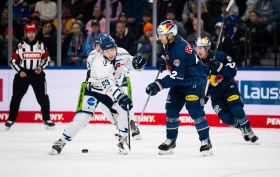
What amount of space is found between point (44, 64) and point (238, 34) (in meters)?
3.35

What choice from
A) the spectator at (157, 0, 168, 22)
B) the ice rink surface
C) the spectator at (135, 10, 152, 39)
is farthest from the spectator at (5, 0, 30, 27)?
the ice rink surface

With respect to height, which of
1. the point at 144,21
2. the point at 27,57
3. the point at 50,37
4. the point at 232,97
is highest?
the point at 144,21

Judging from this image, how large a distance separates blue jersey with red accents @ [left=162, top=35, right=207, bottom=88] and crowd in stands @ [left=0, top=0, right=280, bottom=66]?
402 cm

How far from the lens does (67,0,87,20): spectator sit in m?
11.3

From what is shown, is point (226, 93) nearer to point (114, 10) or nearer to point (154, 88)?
point (154, 88)

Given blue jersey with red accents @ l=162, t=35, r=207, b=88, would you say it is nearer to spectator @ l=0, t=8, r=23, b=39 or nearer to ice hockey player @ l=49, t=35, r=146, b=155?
ice hockey player @ l=49, t=35, r=146, b=155

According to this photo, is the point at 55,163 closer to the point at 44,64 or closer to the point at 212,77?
the point at 212,77

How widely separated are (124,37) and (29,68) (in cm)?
195

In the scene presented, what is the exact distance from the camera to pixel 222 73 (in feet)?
25.9

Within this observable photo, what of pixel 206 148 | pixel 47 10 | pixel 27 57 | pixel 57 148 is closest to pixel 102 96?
pixel 57 148

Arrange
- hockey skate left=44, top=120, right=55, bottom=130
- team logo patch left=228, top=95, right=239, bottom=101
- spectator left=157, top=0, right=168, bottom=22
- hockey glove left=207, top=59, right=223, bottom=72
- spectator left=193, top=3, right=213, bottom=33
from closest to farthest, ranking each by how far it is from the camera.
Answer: hockey glove left=207, top=59, right=223, bottom=72
team logo patch left=228, top=95, right=239, bottom=101
hockey skate left=44, top=120, right=55, bottom=130
spectator left=193, top=3, right=213, bottom=33
spectator left=157, top=0, right=168, bottom=22

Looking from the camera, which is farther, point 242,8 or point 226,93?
point 242,8

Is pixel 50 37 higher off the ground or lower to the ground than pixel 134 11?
lower

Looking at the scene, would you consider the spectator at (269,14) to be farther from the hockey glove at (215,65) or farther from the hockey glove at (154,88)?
the hockey glove at (154,88)
